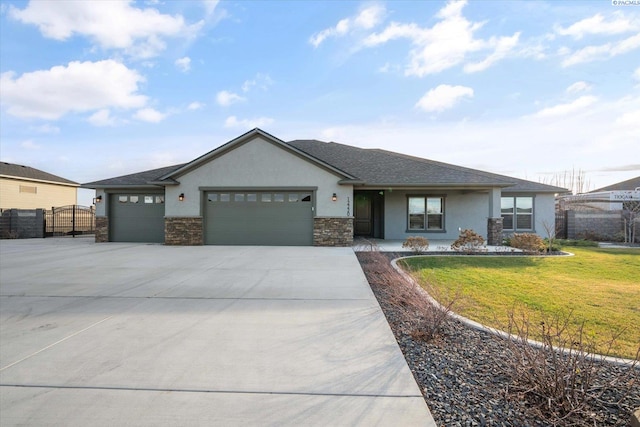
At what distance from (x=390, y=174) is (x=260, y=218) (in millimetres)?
6292

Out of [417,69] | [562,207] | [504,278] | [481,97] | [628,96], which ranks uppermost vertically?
[417,69]

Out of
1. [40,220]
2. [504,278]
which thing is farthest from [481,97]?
[40,220]

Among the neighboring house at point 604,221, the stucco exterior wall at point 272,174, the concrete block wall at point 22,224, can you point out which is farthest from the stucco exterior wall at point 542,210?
the concrete block wall at point 22,224

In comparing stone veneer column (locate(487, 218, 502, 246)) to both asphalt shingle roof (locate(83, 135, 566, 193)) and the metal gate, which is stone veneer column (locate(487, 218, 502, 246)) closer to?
asphalt shingle roof (locate(83, 135, 566, 193))

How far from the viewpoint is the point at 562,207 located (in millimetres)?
18391

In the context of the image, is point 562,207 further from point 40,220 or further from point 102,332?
point 40,220

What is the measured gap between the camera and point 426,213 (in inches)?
640

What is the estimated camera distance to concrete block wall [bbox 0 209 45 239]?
1827cm

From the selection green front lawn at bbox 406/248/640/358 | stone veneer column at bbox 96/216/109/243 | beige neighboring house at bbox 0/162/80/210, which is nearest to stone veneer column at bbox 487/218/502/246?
green front lawn at bbox 406/248/640/358

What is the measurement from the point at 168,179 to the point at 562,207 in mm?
21145

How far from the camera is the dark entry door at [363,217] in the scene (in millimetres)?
17703

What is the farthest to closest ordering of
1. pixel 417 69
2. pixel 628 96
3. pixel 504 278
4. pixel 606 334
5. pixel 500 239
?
pixel 500 239, pixel 417 69, pixel 628 96, pixel 504 278, pixel 606 334

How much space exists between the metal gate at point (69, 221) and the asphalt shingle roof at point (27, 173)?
15.5 ft

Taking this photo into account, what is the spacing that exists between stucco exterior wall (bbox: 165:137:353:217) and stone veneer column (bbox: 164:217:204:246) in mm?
1820
